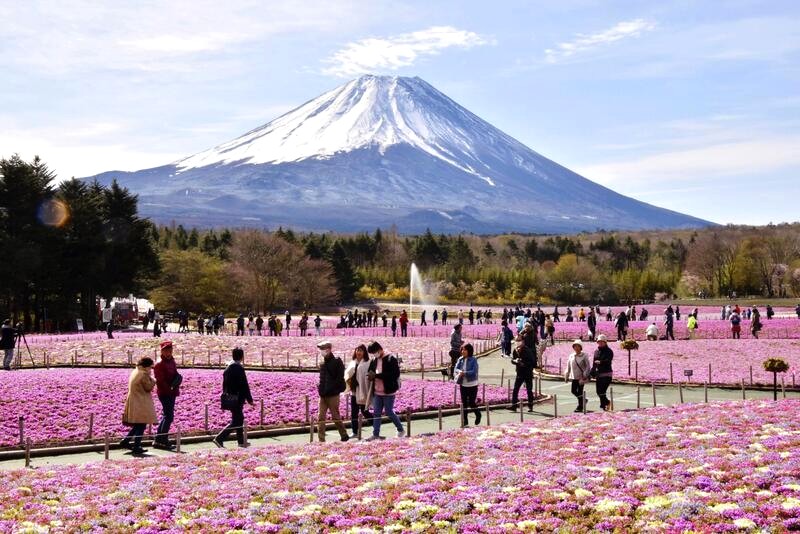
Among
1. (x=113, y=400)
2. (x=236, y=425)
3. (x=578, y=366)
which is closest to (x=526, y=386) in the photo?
(x=578, y=366)

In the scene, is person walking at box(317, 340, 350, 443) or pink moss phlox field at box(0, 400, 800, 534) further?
person walking at box(317, 340, 350, 443)

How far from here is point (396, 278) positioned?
451 feet

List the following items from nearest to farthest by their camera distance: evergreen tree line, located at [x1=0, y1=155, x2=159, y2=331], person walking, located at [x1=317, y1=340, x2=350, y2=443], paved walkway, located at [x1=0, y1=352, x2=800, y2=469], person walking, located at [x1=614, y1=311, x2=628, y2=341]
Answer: person walking, located at [x1=317, y1=340, x2=350, y2=443] < paved walkway, located at [x1=0, y1=352, x2=800, y2=469] < person walking, located at [x1=614, y1=311, x2=628, y2=341] < evergreen tree line, located at [x1=0, y1=155, x2=159, y2=331]

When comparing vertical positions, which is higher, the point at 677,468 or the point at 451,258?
the point at 451,258

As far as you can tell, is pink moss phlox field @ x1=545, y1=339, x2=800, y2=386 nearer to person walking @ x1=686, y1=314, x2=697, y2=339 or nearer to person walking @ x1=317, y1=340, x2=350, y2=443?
person walking @ x1=686, y1=314, x2=697, y2=339

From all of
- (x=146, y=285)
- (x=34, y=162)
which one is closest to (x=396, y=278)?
(x=146, y=285)

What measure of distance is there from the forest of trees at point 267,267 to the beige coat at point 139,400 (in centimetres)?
4664

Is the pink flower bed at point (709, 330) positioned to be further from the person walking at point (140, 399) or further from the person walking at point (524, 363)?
the person walking at point (140, 399)

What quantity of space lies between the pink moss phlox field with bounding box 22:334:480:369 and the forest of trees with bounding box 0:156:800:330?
22169mm

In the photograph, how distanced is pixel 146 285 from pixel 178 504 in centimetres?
8788

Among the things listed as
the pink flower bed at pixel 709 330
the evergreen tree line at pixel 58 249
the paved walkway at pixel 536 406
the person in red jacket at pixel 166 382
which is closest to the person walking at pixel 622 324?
the pink flower bed at pixel 709 330

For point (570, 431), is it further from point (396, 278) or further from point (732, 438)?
point (396, 278)

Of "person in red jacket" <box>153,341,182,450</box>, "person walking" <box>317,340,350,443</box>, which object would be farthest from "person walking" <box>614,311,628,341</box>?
"person in red jacket" <box>153,341,182,450</box>

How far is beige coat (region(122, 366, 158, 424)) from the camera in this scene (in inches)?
682
